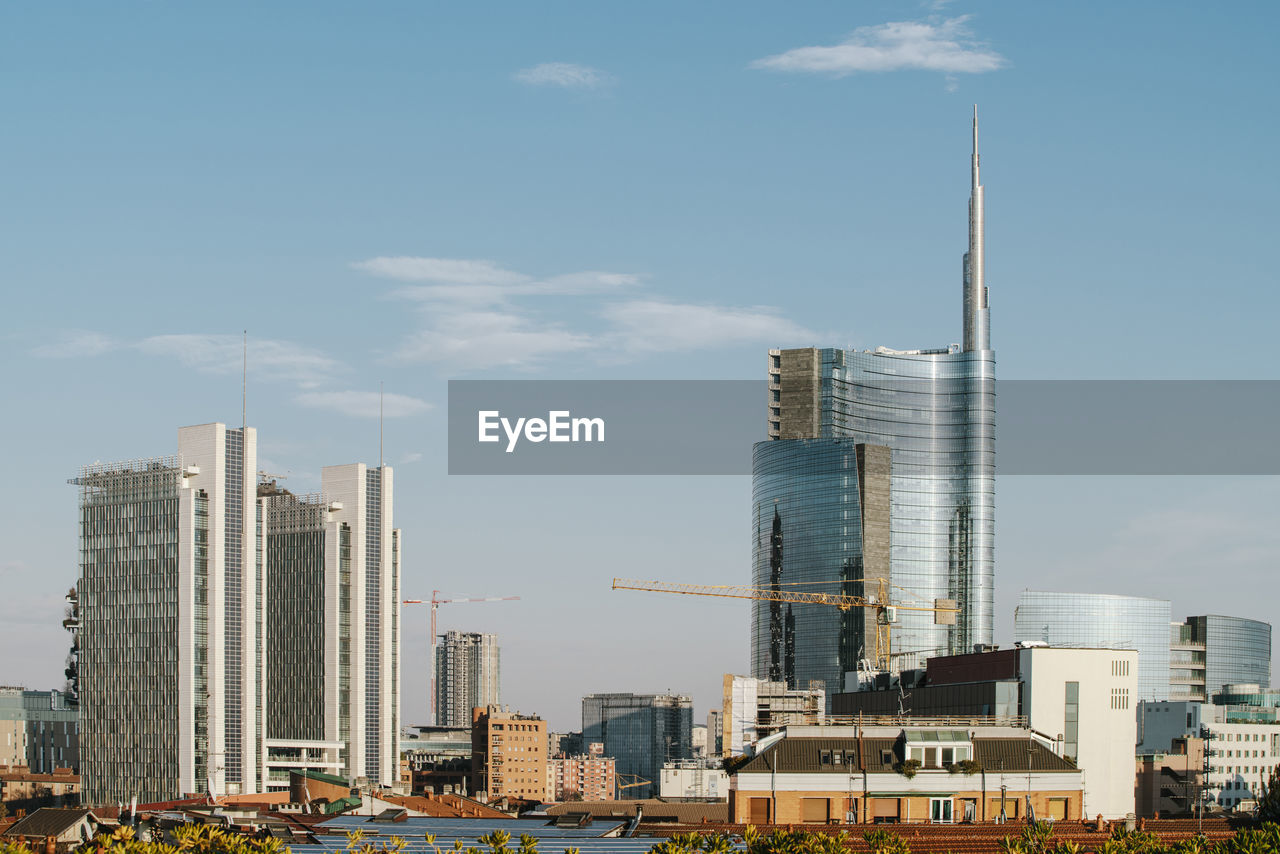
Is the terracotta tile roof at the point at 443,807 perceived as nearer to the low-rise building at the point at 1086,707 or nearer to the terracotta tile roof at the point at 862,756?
the terracotta tile roof at the point at 862,756

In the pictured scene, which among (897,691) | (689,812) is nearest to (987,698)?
(897,691)

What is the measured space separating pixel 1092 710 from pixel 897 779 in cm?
5868

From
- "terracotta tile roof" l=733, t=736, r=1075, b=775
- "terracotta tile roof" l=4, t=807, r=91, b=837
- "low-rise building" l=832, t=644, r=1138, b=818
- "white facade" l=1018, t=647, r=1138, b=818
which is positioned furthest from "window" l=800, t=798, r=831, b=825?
"white facade" l=1018, t=647, r=1138, b=818

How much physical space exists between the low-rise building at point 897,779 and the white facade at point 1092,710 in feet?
158

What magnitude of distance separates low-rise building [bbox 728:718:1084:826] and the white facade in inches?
1897

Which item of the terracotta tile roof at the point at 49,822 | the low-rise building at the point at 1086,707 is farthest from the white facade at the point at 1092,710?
the terracotta tile roof at the point at 49,822

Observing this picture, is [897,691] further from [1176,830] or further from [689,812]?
[1176,830]

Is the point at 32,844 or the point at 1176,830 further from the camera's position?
the point at 1176,830

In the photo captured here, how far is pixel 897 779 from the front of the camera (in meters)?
110

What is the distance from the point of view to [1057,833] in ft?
316

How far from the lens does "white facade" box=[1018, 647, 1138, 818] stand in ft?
526

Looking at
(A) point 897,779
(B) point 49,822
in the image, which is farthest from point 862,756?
(B) point 49,822

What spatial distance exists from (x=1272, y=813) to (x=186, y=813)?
115 metres

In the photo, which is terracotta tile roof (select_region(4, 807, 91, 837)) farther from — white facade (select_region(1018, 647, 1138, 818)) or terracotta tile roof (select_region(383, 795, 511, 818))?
white facade (select_region(1018, 647, 1138, 818))
